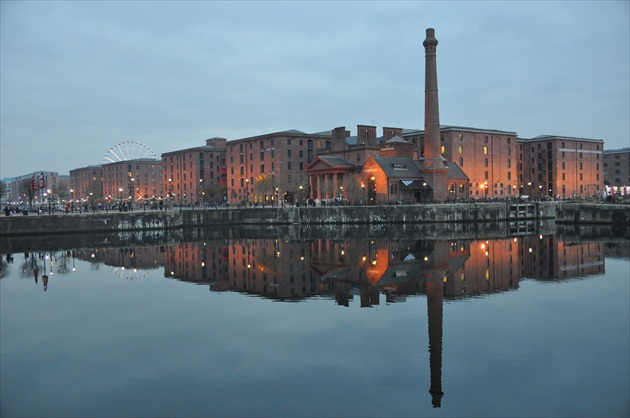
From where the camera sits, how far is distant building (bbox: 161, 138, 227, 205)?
119500mm

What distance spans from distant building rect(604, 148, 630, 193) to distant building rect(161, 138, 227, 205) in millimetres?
110107

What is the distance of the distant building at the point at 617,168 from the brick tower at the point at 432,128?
326 feet

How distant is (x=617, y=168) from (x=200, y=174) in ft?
394

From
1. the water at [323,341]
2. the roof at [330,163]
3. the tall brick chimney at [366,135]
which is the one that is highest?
the tall brick chimney at [366,135]

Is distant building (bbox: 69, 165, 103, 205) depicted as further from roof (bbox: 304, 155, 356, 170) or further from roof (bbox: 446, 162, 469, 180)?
roof (bbox: 446, 162, 469, 180)

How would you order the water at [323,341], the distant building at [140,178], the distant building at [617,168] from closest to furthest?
the water at [323,341], the distant building at [617,168], the distant building at [140,178]

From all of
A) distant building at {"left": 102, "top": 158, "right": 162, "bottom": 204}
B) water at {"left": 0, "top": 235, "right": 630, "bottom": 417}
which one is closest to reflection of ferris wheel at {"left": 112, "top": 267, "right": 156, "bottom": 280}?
water at {"left": 0, "top": 235, "right": 630, "bottom": 417}

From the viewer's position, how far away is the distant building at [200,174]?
119500mm

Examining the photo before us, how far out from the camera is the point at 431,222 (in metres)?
71.1

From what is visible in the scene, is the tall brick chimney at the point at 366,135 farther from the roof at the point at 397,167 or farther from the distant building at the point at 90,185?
the distant building at the point at 90,185

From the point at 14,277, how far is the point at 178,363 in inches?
944

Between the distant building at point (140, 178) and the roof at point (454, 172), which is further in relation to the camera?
the distant building at point (140, 178)

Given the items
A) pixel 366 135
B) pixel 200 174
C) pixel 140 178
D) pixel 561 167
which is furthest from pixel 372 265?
pixel 140 178

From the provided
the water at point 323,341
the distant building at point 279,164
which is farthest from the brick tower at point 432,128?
the water at point 323,341
